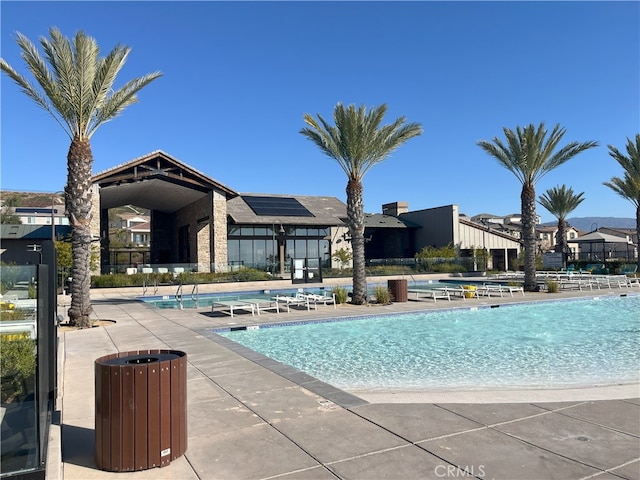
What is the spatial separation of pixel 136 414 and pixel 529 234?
911 inches

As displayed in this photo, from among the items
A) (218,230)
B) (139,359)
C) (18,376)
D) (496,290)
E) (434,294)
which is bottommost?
(496,290)

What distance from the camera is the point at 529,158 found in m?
22.3

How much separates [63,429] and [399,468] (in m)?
3.47

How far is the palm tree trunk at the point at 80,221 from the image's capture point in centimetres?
1280


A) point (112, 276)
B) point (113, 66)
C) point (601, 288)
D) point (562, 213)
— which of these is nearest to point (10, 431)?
point (113, 66)

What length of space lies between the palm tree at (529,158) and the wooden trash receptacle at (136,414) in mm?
22103

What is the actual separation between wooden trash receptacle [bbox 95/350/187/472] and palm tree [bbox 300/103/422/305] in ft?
45.3

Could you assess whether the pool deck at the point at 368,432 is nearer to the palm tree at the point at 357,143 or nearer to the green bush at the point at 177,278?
the palm tree at the point at 357,143

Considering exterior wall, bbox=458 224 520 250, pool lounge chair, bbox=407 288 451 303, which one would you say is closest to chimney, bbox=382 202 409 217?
exterior wall, bbox=458 224 520 250

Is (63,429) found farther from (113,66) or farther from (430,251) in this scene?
(430,251)

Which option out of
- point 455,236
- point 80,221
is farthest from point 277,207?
point 80,221

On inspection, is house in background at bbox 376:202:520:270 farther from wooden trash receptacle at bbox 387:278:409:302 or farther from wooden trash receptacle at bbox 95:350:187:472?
wooden trash receptacle at bbox 95:350:187:472

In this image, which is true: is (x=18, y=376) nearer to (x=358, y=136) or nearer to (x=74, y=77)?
(x=74, y=77)

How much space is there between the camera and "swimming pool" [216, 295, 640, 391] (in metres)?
7.54
